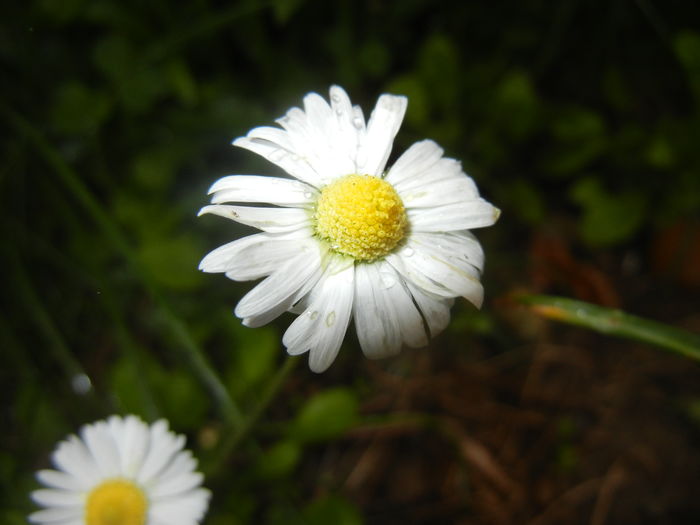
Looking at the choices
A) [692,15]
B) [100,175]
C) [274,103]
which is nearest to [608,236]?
[692,15]

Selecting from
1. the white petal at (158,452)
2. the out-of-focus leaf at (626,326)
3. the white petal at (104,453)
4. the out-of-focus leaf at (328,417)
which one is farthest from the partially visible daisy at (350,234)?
the out-of-focus leaf at (328,417)

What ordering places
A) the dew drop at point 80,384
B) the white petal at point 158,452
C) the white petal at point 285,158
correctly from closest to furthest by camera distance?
the white petal at point 285,158 < the white petal at point 158,452 < the dew drop at point 80,384

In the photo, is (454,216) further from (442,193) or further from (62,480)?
(62,480)

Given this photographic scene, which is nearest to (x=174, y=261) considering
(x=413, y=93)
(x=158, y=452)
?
(x=158, y=452)

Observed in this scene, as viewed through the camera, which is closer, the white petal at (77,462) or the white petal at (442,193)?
the white petal at (442,193)

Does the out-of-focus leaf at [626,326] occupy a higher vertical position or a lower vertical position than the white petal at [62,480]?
lower

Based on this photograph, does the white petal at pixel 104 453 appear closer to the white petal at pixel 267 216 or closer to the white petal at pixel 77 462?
the white petal at pixel 77 462

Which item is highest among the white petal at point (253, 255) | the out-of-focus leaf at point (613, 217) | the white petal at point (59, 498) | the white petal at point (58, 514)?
the white petal at point (253, 255)
